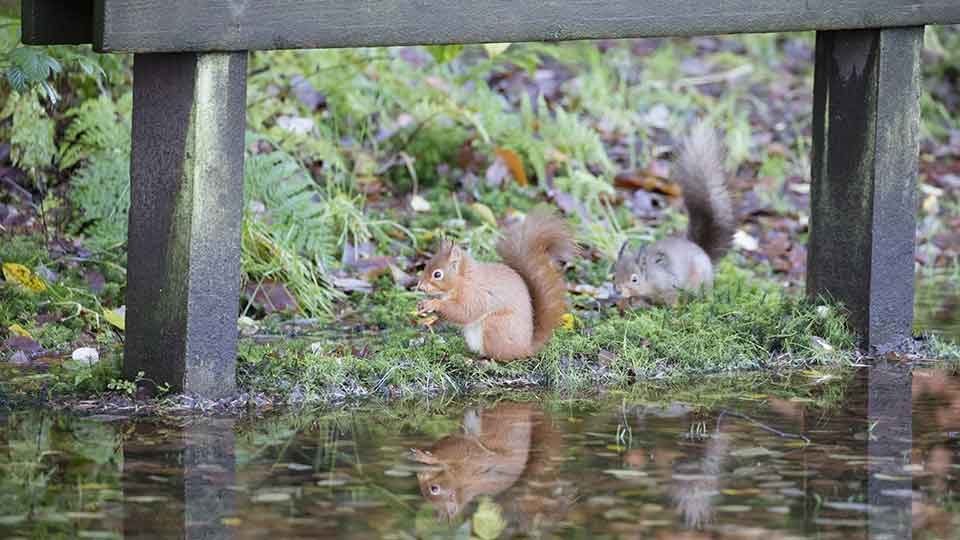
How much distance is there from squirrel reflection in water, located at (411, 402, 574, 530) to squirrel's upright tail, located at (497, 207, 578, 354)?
1.39 feet

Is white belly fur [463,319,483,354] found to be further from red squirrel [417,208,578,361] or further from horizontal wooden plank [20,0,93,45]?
horizontal wooden plank [20,0,93,45]

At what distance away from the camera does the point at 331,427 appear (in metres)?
4.30

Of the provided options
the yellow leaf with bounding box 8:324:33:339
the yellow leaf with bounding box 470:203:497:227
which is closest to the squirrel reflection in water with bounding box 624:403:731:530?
the yellow leaf with bounding box 8:324:33:339

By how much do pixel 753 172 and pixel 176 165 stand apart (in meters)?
5.32

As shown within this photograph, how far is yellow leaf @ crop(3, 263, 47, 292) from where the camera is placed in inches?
225

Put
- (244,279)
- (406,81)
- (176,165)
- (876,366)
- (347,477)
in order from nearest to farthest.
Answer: (347,477)
(176,165)
(876,366)
(244,279)
(406,81)

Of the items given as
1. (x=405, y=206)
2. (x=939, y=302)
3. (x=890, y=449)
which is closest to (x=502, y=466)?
(x=890, y=449)

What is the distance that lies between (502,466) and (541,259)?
4.19 ft

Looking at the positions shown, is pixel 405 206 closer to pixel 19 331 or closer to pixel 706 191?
pixel 706 191

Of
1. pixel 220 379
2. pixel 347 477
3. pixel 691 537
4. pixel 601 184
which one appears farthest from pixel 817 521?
pixel 601 184

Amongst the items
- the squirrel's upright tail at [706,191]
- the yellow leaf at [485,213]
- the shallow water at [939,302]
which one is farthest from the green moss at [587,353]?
the yellow leaf at [485,213]


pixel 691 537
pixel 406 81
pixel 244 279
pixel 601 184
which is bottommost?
pixel 691 537

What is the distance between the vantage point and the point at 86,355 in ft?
16.5

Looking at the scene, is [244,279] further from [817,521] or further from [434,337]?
[817,521]
